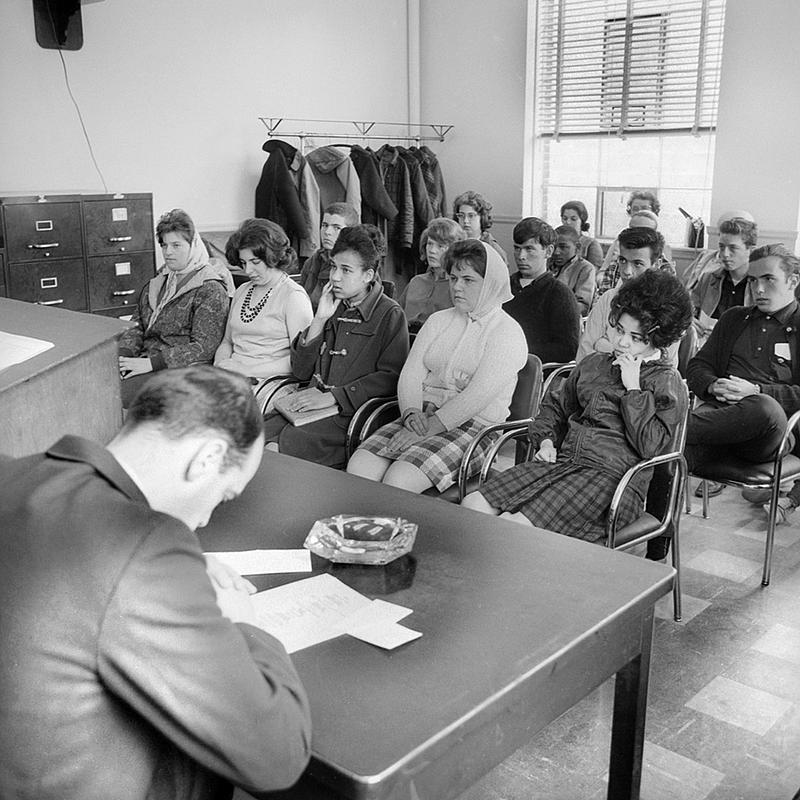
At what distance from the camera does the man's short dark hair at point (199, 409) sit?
1198 millimetres

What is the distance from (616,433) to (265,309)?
189 cm

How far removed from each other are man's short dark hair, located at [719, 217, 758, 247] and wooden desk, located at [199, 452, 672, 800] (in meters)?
3.56

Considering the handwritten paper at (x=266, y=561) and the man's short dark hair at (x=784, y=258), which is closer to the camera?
the handwritten paper at (x=266, y=561)

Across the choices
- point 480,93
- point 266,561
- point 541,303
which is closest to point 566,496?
point 266,561

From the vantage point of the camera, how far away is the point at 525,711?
144 cm

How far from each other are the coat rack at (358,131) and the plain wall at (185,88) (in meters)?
0.07

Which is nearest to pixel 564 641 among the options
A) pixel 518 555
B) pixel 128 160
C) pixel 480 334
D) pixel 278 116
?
pixel 518 555

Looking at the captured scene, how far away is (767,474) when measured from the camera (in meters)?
3.33

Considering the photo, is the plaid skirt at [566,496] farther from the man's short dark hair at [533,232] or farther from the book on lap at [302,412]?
the man's short dark hair at [533,232]

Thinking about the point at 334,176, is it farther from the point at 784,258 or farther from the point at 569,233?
the point at 784,258

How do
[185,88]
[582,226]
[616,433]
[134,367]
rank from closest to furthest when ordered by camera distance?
[616,433] < [134,367] < [185,88] < [582,226]

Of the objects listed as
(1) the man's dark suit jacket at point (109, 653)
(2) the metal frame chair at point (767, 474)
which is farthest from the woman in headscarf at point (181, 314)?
(1) the man's dark suit jacket at point (109, 653)

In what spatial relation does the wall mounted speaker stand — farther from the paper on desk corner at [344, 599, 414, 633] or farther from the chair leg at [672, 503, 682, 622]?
the paper on desk corner at [344, 599, 414, 633]

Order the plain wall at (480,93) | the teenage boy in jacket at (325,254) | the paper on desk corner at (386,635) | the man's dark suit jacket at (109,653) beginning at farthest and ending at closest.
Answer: the plain wall at (480,93) < the teenage boy in jacket at (325,254) < the paper on desk corner at (386,635) < the man's dark suit jacket at (109,653)
